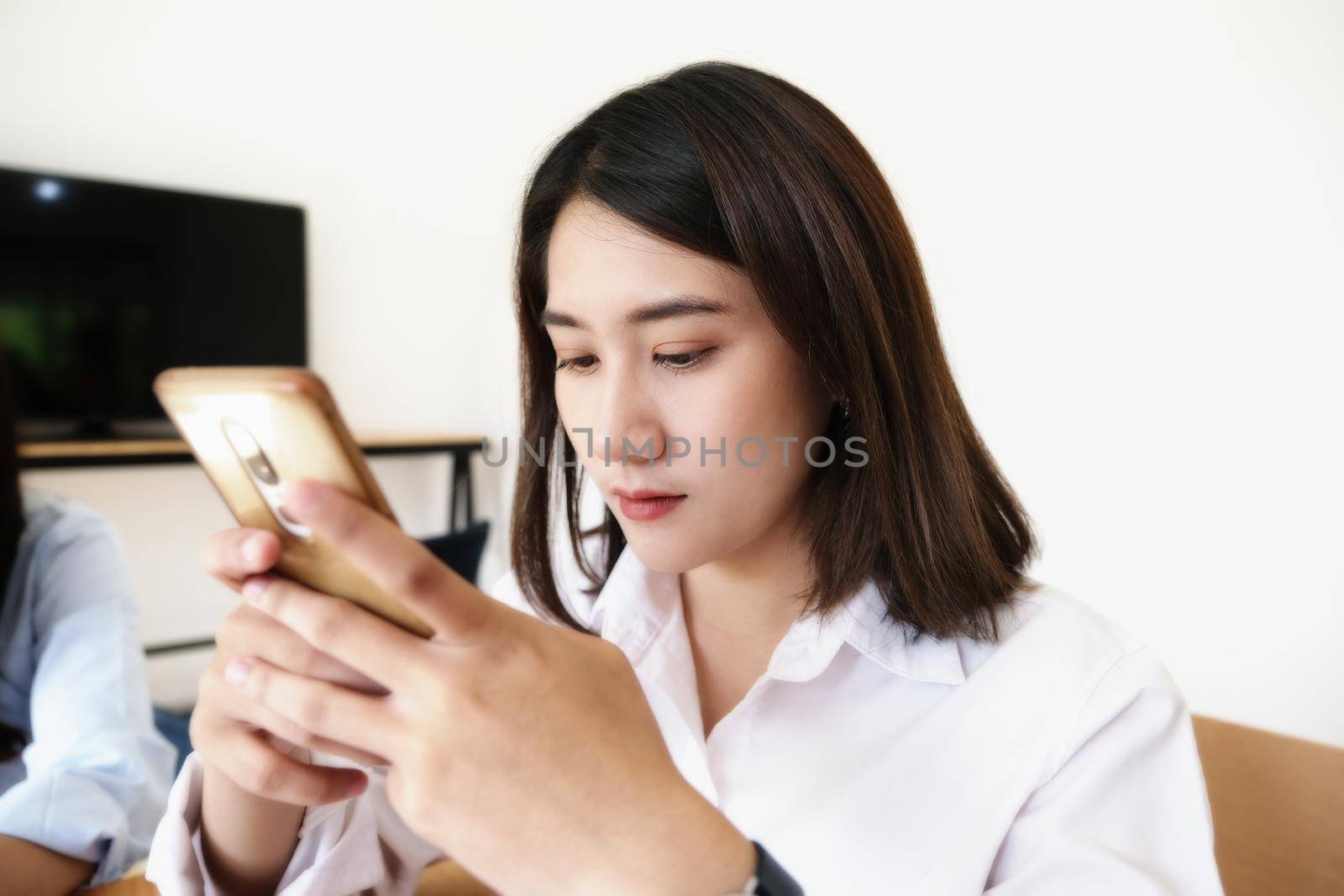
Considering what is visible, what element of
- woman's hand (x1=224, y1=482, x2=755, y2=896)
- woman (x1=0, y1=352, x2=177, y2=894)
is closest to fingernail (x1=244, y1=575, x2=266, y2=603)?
woman's hand (x1=224, y1=482, x2=755, y2=896)

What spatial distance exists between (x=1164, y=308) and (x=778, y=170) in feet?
4.28

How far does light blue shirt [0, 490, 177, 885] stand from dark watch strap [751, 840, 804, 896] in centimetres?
63

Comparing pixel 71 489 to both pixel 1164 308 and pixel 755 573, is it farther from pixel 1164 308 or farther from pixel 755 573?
pixel 1164 308

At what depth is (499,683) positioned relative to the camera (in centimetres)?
35

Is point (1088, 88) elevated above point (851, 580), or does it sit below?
above

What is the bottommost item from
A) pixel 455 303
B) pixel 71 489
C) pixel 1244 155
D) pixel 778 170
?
pixel 71 489

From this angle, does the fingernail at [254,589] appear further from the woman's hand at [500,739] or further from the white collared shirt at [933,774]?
the white collared shirt at [933,774]

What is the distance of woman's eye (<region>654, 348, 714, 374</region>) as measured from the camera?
669 millimetres

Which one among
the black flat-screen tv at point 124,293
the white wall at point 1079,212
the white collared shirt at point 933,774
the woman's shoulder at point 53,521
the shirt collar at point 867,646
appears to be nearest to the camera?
the white collared shirt at point 933,774

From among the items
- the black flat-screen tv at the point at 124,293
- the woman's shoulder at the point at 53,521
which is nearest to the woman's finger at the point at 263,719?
the woman's shoulder at the point at 53,521

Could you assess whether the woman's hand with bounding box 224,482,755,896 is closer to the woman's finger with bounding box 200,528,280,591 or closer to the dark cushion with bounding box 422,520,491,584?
the woman's finger with bounding box 200,528,280,591

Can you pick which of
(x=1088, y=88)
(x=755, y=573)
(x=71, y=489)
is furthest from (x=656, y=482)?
(x=71, y=489)

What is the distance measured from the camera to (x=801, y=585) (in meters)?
0.82

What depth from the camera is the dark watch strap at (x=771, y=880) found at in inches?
15.8
